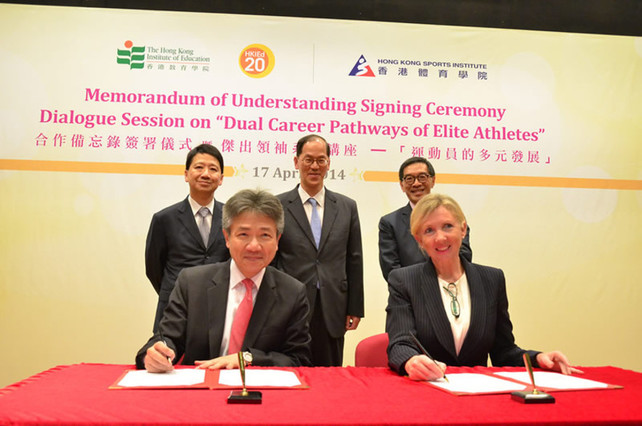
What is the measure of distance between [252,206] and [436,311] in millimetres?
799

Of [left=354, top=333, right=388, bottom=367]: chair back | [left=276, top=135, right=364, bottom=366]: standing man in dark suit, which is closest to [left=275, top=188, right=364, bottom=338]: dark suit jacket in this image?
[left=276, top=135, right=364, bottom=366]: standing man in dark suit

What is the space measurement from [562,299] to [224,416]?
4.13 meters

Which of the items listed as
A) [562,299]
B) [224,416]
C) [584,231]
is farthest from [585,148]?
[224,416]

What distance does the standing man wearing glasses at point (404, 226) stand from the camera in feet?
11.7

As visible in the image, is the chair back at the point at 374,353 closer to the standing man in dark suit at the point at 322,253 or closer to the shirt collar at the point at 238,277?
the shirt collar at the point at 238,277

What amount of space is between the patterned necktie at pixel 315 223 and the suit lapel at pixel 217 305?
1.27m

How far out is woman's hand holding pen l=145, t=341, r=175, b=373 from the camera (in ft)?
5.47

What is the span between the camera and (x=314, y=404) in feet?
4.43

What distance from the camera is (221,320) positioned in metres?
2.06

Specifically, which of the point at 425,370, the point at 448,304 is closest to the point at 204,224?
the point at 448,304

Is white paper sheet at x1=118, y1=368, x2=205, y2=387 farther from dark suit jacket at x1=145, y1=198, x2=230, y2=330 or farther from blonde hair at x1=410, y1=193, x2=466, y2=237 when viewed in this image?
dark suit jacket at x1=145, y1=198, x2=230, y2=330

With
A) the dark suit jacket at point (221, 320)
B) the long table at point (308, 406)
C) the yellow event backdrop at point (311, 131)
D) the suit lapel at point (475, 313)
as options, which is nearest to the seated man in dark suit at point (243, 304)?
the dark suit jacket at point (221, 320)

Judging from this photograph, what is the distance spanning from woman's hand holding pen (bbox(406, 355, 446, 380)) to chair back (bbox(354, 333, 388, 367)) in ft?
2.17

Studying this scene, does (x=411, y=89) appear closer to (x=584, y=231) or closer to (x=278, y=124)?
(x=278, y=124)
